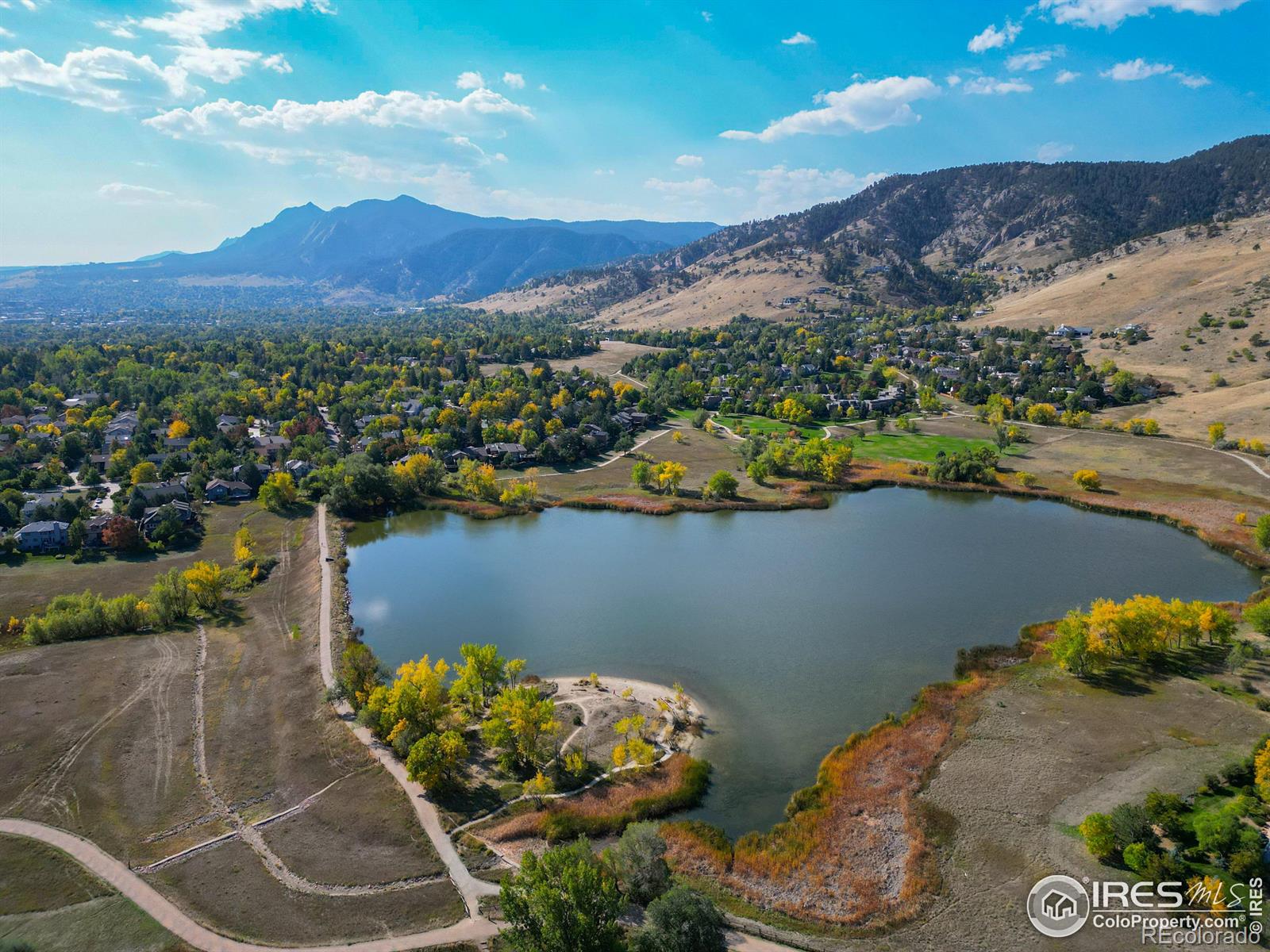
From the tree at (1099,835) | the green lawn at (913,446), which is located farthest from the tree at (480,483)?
the tree at (1099,835)

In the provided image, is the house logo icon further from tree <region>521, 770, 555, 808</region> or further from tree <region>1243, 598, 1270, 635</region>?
tree <region>1243, 598, 1270, 635</region>

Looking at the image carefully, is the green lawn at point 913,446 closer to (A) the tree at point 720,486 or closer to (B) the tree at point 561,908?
(A) the tree at point 720,486

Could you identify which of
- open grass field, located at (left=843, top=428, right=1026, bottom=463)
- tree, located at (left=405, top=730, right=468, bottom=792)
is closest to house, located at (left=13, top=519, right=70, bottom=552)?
tree, located at (left=405, top=730, right=468, bottom=792)

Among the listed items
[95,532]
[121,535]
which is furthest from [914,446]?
[95,532]

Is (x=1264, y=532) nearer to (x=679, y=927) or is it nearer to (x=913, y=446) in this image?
(x=913, y=446)

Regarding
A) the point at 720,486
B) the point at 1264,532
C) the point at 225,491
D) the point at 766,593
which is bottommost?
the point at 766,593

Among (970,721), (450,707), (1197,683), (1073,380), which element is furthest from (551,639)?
(1073,380)

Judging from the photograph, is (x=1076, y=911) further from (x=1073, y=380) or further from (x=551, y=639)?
(x=1073, y=380)
